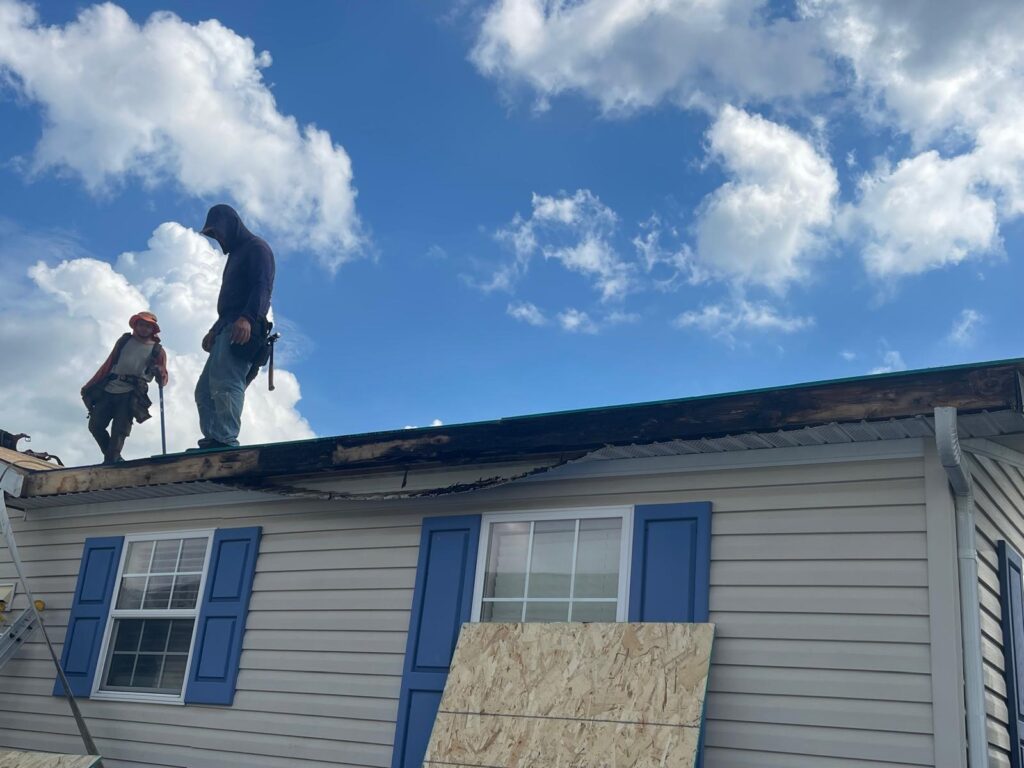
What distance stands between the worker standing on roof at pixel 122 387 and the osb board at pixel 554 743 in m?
5.89

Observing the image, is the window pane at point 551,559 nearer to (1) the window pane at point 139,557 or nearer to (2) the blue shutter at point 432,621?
(2) the blue shutter at point 432,621

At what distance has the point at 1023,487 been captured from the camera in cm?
675

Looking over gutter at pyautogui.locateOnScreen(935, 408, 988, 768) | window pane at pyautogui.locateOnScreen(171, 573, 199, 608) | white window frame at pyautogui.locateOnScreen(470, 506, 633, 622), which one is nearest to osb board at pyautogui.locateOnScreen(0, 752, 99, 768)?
window pane at pyautogui.locateOnScreen(171, 573, 199, 608)

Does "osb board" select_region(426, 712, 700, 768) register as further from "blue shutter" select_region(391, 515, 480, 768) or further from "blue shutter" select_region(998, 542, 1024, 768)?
"blue shutter" select_region(998, 542, 1024, 768)

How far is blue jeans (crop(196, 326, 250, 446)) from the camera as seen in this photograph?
9430 millimetres

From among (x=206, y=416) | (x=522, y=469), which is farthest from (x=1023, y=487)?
(x=206, y=416)

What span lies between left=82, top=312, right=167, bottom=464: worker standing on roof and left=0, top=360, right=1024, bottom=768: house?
1389 millimetres

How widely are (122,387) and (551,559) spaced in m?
5.88

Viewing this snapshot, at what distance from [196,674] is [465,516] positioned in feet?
8.32

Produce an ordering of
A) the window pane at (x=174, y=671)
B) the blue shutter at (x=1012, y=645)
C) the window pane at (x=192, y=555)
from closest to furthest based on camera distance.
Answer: the blue shutter at (x=1012, y=645)
the window pane at (x=174, y=671)
the window pane at (x=192, y=555)

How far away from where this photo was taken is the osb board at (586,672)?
5.59 metres

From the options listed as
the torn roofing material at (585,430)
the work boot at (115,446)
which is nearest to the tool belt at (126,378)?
the work boot at (115,446)

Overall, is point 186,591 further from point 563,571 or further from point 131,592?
point 563,571

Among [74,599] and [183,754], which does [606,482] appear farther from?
[74,599]
